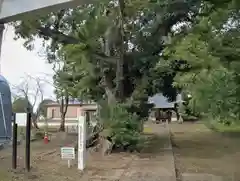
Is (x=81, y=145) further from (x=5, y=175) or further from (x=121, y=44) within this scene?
(x=121, y=44)

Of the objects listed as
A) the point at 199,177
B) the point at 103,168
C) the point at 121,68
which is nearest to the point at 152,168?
the point at 103,168

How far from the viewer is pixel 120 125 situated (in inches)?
679

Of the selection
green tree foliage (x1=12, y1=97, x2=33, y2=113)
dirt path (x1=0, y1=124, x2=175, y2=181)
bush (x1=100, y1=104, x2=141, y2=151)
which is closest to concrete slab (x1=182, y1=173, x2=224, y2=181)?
dirt path (x1=0, y1=124, x2=175, y2=181)

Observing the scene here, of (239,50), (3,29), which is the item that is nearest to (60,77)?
(3,29)

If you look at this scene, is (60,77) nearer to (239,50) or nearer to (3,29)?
(3,29)

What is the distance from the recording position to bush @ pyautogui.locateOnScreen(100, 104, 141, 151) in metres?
17.2

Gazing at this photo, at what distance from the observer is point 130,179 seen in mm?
10734

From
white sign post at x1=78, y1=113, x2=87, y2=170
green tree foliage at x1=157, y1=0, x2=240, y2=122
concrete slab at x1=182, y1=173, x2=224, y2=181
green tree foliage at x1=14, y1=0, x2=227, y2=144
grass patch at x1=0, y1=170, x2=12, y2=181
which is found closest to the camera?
green tree foliage at x1=157, y1=0, x2=240, y2=122

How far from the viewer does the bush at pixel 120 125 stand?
679 inches

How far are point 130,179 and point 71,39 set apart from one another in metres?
9.84

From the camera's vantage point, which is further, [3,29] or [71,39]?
[71,39]

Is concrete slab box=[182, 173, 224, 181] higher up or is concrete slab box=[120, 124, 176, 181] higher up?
concrete slab box=[120, 124, 176, 181]

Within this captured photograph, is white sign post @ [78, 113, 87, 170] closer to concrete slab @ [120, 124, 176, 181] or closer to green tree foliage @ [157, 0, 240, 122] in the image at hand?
concrete slab @ [120, 124, 176, 181]

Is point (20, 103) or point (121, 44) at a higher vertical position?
point (121, 44)
